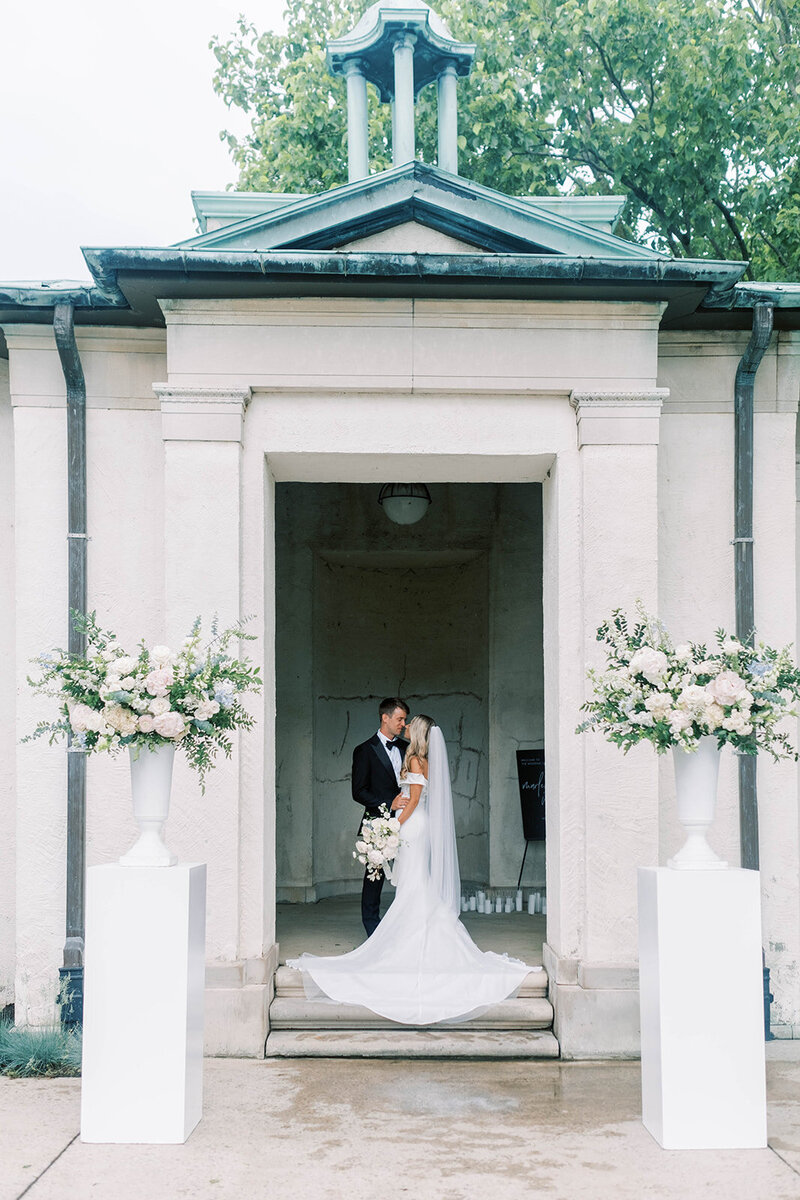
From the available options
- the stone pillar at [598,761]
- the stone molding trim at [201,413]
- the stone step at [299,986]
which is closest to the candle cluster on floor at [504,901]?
the stone step at [299,986]

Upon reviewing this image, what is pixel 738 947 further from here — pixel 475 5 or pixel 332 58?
pixel 475 5

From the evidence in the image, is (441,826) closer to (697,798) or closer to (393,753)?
(393,753)

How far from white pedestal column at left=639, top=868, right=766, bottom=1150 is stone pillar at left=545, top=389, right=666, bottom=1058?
→ 4.33ft

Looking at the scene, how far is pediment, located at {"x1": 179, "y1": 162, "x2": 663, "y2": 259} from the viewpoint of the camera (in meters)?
6.38

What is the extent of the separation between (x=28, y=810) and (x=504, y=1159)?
336 centimetres

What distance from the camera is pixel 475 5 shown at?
1552cm

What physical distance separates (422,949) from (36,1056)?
225cm

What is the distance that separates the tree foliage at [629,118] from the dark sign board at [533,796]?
759 cm

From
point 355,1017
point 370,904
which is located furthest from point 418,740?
point 355,1017

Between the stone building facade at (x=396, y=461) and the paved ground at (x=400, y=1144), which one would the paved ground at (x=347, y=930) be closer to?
the stone building facade at (x=396, y=461)

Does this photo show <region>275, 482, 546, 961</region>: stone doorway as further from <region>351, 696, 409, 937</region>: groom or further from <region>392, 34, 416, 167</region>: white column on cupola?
<region>392, 34, 416, 167</region>: white column on cupola

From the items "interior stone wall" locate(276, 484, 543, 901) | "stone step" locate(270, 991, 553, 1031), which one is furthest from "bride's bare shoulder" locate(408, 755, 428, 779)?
"interior stone wall" locate(276, 484, 543, 901)

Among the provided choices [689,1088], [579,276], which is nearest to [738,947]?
[689,1088]

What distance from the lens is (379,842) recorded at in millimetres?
7398
